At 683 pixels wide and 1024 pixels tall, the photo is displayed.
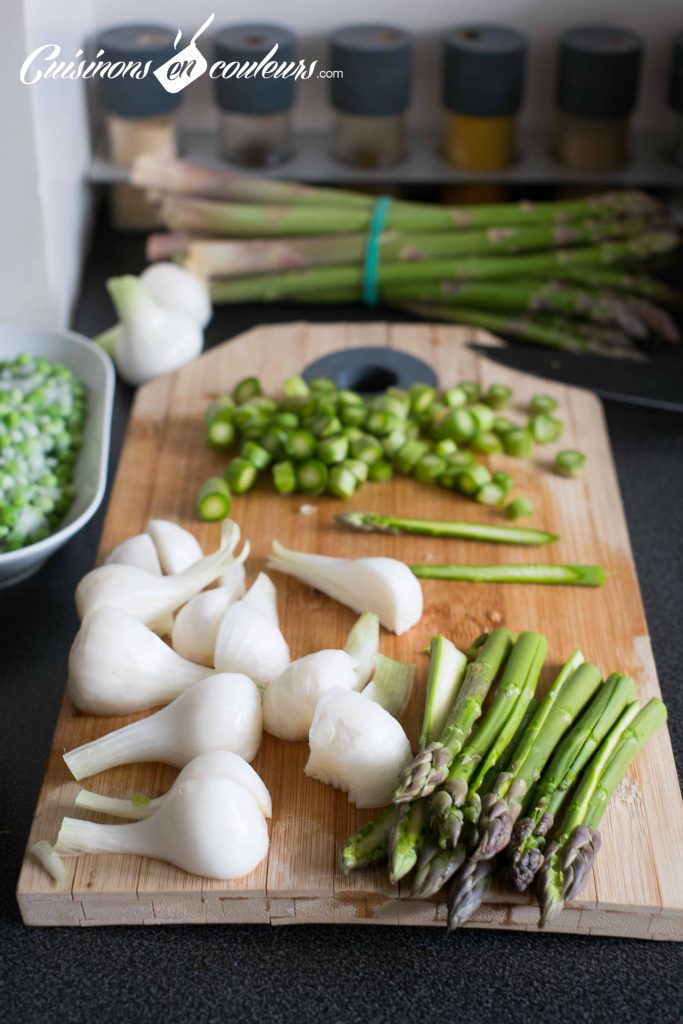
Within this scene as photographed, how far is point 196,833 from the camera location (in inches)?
42.3

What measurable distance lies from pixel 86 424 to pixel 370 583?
56cm

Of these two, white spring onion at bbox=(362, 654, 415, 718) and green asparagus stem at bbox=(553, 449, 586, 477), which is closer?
white spring onion at bbox=(362, 654, 415, 718)

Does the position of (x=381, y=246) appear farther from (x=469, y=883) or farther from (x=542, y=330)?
(x=469, y=883)

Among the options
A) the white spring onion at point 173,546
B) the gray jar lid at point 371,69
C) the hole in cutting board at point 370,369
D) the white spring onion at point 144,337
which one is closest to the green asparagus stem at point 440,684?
the white spring onion at point 173,546

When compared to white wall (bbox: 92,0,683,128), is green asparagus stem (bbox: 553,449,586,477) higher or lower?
lower

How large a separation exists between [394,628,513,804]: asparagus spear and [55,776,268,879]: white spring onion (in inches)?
5.8

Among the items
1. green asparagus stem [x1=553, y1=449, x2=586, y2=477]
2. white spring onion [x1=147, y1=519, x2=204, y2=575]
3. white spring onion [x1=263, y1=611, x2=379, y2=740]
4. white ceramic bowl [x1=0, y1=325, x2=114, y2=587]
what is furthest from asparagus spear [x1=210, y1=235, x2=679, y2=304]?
white spring onion [x1=263, y1=611, x2=379, y2=740]

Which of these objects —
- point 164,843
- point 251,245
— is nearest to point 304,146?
point 251,245

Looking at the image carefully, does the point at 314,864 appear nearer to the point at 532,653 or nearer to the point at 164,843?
the point at 164,843

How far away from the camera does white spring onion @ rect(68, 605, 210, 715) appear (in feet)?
4.10

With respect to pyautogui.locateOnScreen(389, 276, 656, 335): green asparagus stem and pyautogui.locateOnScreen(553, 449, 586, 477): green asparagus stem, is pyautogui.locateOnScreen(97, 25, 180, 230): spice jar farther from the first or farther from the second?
pyautogui.locateOnScreen(553, 449, 586, 477): green asparagus stem

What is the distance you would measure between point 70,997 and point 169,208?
1511 millimetres

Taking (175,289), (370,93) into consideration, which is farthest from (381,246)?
(175,289)

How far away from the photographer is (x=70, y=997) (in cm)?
110
